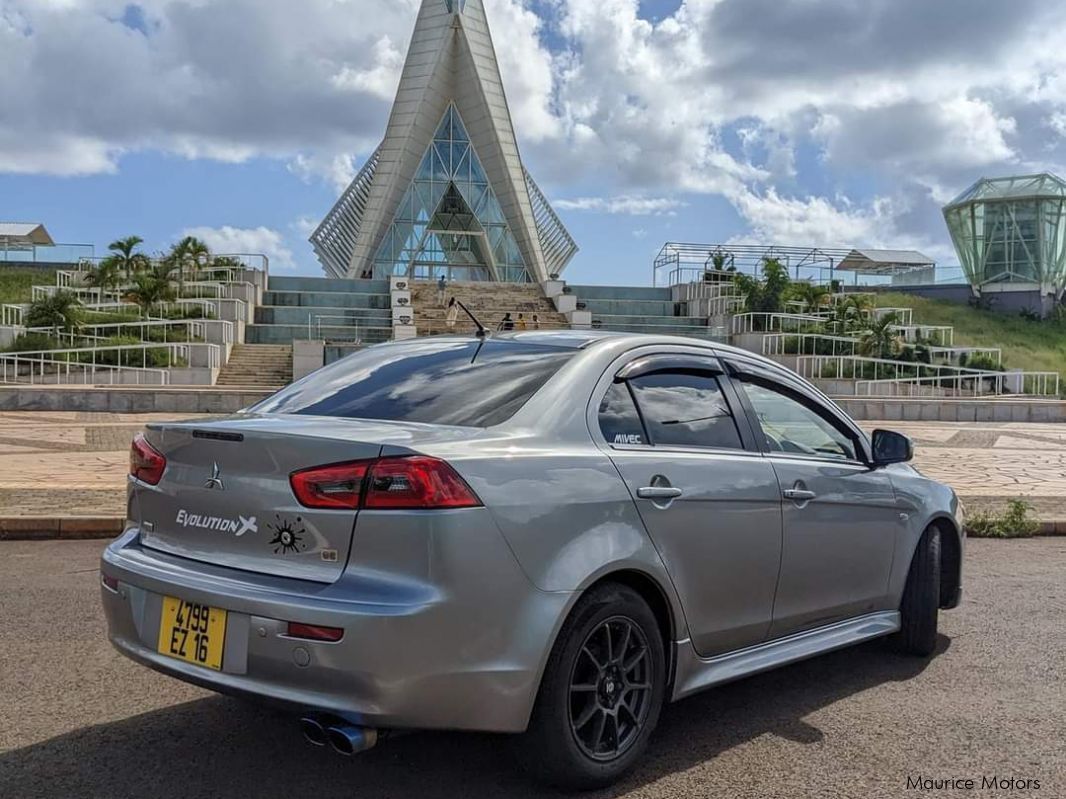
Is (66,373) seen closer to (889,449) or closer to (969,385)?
(889,449)

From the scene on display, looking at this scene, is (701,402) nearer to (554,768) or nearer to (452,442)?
(452,442)

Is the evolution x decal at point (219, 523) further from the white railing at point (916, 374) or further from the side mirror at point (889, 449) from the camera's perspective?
the white railing at point (916, 374)

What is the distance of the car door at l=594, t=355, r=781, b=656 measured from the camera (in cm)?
359

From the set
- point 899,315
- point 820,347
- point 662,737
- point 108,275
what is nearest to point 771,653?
point 662,737

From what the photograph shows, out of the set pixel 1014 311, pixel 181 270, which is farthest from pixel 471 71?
pixel 1014 311

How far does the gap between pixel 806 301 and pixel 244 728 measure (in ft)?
113

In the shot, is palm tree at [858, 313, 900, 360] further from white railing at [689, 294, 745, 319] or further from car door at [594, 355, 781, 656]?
car door at [594, 355, 781, 656]

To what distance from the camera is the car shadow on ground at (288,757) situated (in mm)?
3293

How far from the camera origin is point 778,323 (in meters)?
32.7

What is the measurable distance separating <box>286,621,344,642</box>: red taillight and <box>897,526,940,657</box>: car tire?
317cm

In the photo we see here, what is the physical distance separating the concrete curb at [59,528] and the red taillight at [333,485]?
5296 millimetres

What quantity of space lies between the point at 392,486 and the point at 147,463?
43.7 inches

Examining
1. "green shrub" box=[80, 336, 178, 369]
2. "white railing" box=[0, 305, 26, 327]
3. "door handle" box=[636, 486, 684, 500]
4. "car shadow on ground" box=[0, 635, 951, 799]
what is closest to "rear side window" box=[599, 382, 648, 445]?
"door handle" box=[636, 486, 684, 500]

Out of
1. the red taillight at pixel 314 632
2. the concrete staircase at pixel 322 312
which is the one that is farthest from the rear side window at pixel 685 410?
the concrete staircase at pixel 322 312
